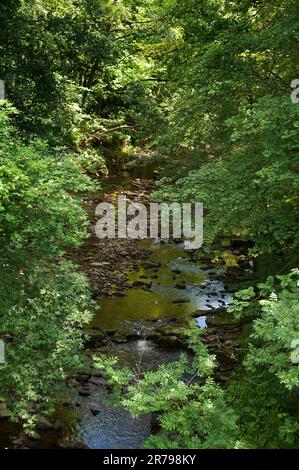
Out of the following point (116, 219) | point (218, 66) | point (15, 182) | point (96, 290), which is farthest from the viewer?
point (116, 219)

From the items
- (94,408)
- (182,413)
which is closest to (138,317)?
(94,408)

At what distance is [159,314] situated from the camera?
9.48 meters

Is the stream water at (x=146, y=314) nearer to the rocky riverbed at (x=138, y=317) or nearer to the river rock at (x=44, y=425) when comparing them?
the rocky riverbed at (x=138, y=317)

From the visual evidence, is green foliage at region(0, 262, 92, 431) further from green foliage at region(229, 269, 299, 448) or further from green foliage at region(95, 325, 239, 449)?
green foliage at region(229, 269, 299, 448)

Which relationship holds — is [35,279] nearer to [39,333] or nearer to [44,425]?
[39,333]

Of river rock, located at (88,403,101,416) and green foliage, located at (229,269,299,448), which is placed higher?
green foliage, located at (229,269,299,448)

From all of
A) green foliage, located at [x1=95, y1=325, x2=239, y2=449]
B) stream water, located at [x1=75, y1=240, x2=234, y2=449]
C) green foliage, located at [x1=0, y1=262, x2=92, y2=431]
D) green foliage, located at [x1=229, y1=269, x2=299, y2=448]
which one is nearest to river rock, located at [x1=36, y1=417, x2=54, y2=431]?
stream water, located at [x1=75, y1=240, x2=234, y2=449]

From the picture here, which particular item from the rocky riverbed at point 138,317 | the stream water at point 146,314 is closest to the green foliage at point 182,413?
the rocky riverbed at point 138,317

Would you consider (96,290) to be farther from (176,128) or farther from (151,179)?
(151,179)

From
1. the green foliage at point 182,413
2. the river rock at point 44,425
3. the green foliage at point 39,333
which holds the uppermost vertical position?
the green foliage at point 39,333

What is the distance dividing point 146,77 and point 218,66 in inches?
407

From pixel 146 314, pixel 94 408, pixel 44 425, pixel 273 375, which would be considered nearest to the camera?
pixel 273 375

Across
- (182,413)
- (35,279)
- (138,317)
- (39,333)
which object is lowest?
(182,413)

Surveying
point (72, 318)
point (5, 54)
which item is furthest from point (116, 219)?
point (72, 318)
